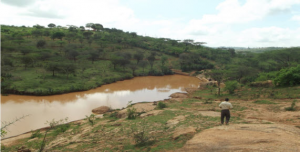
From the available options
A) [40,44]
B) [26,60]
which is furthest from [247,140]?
[40,44]

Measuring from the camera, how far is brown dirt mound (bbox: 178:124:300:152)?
5.59 metres

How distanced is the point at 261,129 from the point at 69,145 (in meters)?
8.75

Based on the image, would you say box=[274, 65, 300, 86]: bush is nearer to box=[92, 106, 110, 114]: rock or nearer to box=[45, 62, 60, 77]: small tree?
box=[92, 106, 110, 114]: rock

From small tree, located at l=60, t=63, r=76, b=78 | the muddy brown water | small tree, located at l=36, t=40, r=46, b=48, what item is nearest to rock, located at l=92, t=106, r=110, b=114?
the muddy brown water

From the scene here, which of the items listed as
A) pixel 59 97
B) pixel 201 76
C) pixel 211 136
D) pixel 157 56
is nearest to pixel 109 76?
pixel 59 97

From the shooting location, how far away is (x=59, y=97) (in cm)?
2439

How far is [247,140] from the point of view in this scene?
6.11 metres

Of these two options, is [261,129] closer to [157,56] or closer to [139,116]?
[139,116]

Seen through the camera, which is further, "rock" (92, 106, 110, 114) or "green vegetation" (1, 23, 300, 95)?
"green vegetation" (1, 23, 300, 95)

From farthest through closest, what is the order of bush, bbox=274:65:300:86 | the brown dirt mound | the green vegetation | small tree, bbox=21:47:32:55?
1. small tree, bbox=21:47:32:55
2. the green vegetation
3. bush, bbox=274:65:300:86
4. the brown dirt mound

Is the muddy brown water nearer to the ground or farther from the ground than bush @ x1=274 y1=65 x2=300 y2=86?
nearer to the ground

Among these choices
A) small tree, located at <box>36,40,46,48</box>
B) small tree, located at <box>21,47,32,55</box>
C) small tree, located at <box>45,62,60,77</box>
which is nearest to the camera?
small tree, located at <box>45,62,60,77</box>

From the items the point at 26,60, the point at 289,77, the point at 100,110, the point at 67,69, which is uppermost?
the point at 26,60

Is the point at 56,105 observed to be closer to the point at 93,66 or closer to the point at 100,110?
the point at 100,110
